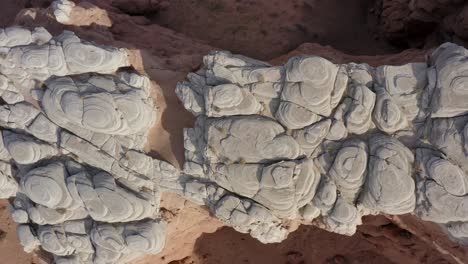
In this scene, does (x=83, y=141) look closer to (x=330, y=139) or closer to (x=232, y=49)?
(x=232, y=49)

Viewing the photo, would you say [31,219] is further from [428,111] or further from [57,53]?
[428,111]

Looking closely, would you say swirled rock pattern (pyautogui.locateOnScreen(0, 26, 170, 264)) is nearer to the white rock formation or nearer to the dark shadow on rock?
the white rock formation

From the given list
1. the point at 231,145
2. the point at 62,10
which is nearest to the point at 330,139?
the point at 231,145

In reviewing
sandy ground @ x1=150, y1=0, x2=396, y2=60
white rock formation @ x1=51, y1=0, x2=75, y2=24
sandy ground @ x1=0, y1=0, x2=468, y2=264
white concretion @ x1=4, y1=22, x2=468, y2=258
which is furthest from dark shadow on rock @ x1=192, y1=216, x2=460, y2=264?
white rock formation @ x1=51, y1=0, x2=75, y2=24

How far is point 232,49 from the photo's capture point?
5.68m

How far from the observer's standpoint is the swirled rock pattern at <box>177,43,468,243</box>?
3.61 metres

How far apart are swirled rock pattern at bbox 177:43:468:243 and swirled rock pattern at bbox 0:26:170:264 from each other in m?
0.57

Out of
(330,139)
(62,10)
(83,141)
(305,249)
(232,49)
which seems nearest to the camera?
(330,139)

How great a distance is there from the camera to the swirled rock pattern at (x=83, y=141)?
165 inches

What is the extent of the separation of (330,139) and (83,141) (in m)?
2.48

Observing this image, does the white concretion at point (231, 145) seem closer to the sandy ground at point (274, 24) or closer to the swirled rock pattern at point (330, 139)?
the swirled rock pattern at point (330, 139)

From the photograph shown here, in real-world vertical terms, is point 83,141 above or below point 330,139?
below

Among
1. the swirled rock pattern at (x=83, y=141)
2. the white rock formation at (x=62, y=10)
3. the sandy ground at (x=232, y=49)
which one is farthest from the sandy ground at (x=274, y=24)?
the swirled rock pattern at (x=83, y=141)

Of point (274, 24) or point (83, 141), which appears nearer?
point (83, 141)
